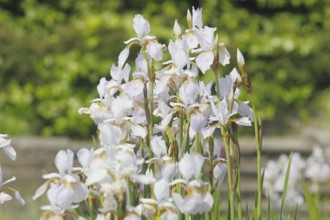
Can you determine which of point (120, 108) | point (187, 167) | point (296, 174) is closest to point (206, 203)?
point (187, 167)

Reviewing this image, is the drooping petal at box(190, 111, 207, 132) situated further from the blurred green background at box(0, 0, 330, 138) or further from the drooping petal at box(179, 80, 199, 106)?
the blurred green background at box(0, 0, 330, 138)

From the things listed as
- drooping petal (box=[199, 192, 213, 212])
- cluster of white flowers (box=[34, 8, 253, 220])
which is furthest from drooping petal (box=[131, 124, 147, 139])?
drooping petal (box=[199, 192, 213, 212])

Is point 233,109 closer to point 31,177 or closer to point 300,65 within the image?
point 31,177

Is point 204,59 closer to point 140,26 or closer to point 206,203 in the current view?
point 140,26

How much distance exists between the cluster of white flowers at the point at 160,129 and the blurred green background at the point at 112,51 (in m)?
4.96

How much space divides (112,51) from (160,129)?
5.18 metres

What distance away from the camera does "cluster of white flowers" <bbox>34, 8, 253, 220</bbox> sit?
1.73 m

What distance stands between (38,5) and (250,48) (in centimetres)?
212

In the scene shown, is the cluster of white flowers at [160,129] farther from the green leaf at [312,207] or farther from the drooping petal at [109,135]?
the green leaf at [312,207]

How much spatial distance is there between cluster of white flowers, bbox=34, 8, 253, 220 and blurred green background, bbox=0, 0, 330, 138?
496 cm

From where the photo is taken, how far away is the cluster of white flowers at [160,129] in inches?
68.3

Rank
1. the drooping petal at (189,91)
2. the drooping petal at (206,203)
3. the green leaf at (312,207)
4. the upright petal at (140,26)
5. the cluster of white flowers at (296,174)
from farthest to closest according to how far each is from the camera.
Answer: the cluster of white flowers at (296,174) < the green leaf at (312,207) < the upright petal at (140,26) < the drooping petal at (189,91) < the drooping petal at (206,203)

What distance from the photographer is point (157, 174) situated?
2.08m

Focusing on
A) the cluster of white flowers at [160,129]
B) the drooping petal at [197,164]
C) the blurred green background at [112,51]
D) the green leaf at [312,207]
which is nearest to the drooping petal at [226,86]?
the cluster of white flowers at [160,129]
